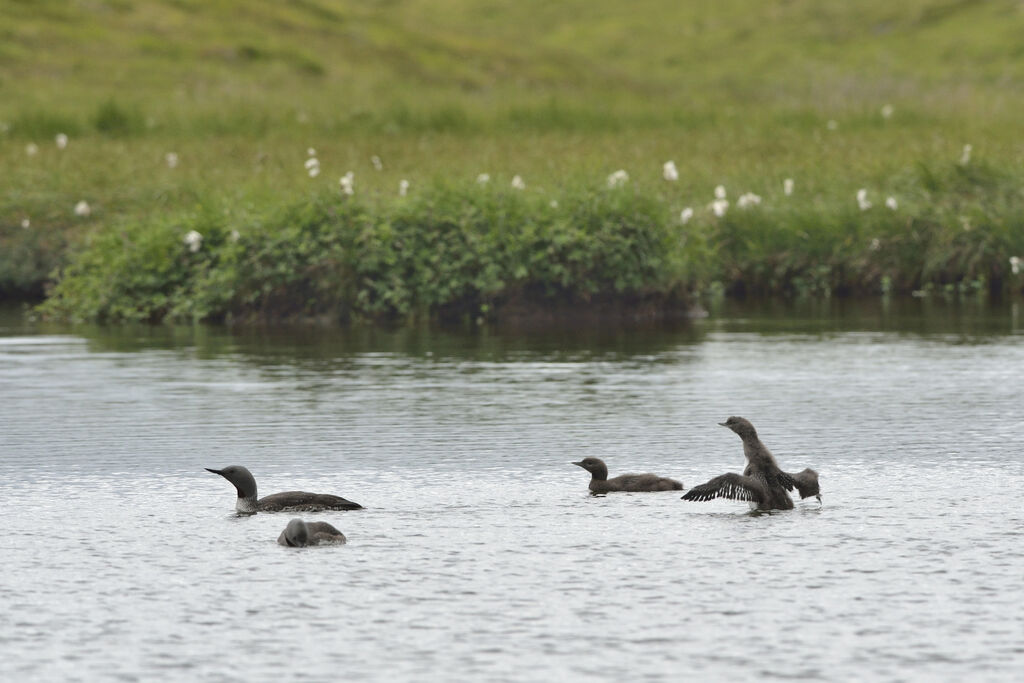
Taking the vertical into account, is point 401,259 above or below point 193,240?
below

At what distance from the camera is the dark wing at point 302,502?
10.5 meters

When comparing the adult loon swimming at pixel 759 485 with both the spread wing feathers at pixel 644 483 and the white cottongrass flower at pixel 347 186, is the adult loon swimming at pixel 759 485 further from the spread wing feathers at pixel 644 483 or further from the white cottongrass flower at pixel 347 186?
the white cottongrass flower at pixel 347 186

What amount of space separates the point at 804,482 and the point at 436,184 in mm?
14493

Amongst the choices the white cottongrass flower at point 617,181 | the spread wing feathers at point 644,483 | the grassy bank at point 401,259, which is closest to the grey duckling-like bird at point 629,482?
the spread wing feathers at point 644,483

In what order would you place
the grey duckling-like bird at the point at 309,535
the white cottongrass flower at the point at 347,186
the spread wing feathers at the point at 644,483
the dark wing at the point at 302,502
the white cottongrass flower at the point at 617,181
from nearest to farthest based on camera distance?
the grey duckling-like bird at the point at 309,535 < the dark wing at the point at 302,502 < the spread wing feathers at the point at 644,483 < the white cottongrass flower at the point at 347,186 < the white cottongrass flower at the point at 617,181

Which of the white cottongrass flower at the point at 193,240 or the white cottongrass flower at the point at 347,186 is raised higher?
the white cottongrass flower at the point at 347,186

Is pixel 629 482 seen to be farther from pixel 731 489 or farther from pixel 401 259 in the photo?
pixel 401 259

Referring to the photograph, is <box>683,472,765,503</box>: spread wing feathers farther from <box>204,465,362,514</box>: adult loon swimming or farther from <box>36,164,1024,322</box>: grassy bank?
<box>36,164,1024,322</box>: grassy bank

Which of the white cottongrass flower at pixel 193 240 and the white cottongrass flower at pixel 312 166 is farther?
the white cottongrass flower at pixel 312 166

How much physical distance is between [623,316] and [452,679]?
17.4m

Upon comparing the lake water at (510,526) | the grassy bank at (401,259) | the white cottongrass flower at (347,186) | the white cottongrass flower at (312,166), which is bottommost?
the lake water at (510,526)

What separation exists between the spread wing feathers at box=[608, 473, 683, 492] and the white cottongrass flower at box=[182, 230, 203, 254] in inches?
543

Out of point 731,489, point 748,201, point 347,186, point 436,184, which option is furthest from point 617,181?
point 731,489

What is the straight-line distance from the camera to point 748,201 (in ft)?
95.6
